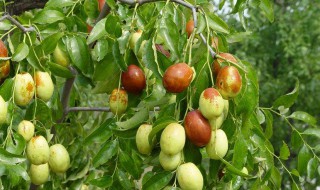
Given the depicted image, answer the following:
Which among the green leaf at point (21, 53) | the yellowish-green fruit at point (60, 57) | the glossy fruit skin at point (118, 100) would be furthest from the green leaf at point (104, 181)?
the green leaf at point (21, 53)

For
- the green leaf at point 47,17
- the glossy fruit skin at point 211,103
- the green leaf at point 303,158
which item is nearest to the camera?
the glossy fruit skin at point 211,103

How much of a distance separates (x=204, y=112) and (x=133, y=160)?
1.41 ft

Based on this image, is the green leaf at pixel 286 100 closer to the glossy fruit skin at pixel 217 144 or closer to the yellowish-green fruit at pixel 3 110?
the glossy fruit skin at pixel 217 144

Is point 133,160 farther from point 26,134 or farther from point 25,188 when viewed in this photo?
point 25,188

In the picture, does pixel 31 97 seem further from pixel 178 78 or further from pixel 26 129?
pixel 178 78

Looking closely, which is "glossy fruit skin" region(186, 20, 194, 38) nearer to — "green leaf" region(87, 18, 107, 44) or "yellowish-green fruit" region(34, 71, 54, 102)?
"green leaf" region(87, 18, 107, 44)

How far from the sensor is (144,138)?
4.04 feet

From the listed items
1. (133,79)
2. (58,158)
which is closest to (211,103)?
(133,79)

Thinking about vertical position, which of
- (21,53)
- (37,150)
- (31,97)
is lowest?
(37,150)

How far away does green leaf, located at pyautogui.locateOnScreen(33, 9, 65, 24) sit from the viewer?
1447 millimetres

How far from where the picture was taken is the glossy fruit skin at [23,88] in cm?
124

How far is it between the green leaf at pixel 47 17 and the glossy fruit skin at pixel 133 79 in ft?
0.76

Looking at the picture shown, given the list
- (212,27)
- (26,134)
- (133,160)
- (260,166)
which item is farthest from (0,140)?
(260,166)

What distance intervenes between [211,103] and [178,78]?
0.08 m
